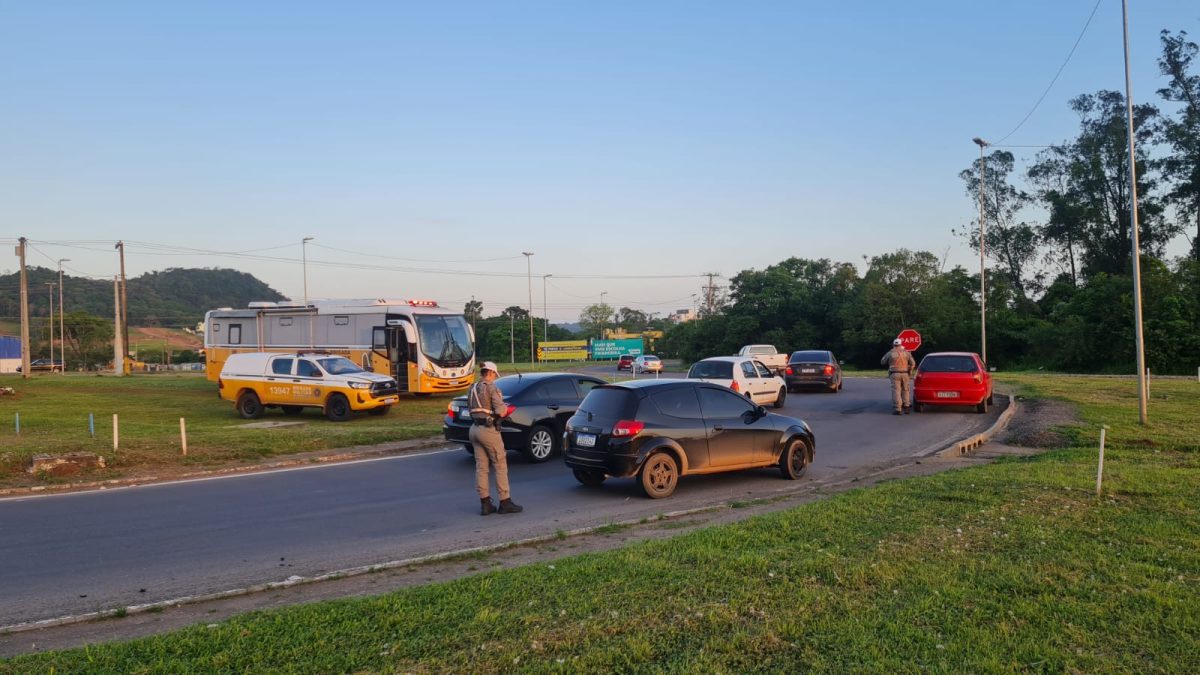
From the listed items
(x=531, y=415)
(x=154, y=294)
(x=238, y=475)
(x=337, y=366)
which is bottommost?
(x=238, y=475)

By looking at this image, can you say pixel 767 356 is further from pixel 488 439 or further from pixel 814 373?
pixel 488 439

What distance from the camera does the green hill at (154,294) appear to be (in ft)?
342

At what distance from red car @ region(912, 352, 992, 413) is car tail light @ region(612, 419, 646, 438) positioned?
13.4 meters

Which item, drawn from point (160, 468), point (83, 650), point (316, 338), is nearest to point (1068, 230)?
point (316, 338)

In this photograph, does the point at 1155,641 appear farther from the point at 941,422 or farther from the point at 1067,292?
the point at 1067,292

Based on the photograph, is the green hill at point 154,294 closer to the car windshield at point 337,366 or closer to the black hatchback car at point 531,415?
the car windshield at point 337,366

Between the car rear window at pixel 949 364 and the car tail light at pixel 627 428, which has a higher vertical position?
the car rear window at pixel 949 364

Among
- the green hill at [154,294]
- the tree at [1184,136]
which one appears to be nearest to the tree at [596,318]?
the green hill at [154,294]

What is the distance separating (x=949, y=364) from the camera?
72.8ft

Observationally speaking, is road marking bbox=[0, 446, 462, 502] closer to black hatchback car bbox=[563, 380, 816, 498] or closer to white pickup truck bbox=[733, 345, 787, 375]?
black hatchback car bbox=[563, 380, 816, 498]

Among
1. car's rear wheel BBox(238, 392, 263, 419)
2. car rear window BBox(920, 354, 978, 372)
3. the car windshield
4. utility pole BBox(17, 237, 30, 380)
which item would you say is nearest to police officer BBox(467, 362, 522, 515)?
the car windshield

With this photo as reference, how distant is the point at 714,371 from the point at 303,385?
1107 centimetres

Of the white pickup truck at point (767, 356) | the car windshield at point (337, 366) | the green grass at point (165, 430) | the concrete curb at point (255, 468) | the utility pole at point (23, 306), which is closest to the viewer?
the concrete curb at point (255, 468)

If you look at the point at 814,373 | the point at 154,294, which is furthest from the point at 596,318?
the point at 814,373
